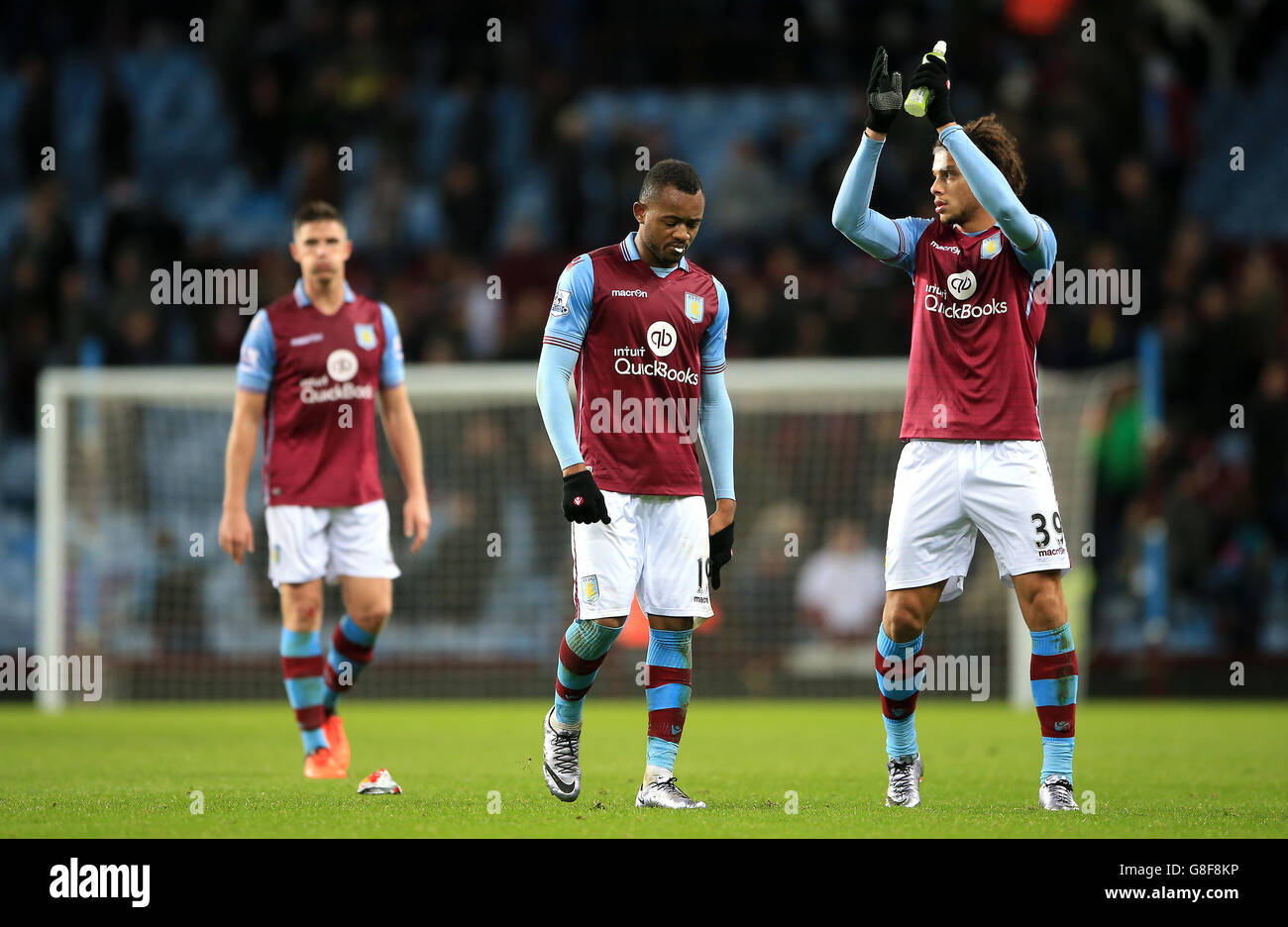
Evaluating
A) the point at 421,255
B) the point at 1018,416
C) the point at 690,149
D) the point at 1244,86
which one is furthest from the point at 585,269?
the point at 1244,86

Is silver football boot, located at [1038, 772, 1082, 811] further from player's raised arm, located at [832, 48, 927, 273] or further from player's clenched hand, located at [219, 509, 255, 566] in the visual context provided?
player's clenched hand, located at [219, 509, 255, 566]

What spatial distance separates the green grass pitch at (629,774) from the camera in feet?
18.4

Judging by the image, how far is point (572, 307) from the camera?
20.5 ft

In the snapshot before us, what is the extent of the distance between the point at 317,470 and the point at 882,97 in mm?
3189

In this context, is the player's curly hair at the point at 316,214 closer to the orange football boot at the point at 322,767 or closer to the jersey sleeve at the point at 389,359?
the jersey sleeve at the point at 389,359

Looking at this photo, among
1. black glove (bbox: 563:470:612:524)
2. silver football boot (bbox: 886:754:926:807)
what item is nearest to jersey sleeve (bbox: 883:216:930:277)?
black glove (bbox: 563:470:612:524)

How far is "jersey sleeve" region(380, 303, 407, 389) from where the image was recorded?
7828 millimetres

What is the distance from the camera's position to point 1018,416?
6250 millimetres

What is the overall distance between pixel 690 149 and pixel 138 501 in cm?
750

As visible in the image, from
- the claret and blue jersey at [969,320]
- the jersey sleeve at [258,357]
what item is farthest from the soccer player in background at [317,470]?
the claret and blue jersey at [969,320]

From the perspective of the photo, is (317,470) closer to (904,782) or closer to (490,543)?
(904,782)

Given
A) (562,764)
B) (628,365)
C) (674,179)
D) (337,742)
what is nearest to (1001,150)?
(674,179)

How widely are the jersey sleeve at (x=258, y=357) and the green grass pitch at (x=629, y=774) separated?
72.8 inches

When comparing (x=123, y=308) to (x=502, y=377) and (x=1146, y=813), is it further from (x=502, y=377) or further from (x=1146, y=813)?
(x=1146, y=813)
